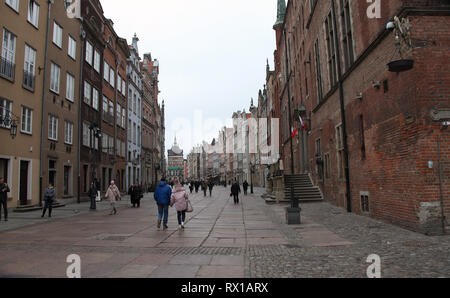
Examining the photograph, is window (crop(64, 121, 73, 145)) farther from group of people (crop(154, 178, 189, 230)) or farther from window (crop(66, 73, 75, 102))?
group of people (crop(154, 178, 189, 230))

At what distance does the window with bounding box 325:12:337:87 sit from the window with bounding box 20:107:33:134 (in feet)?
56.8

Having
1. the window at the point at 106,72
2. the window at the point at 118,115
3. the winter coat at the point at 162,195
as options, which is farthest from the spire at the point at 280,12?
the winter coat at the point at 162,195

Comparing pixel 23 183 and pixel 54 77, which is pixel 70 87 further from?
pixel 23 183

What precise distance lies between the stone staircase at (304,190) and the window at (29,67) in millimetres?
16321

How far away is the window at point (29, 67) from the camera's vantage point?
19.5m

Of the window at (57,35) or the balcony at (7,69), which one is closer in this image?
the balcony at (7,69)

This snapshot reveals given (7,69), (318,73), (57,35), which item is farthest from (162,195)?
(57,35)

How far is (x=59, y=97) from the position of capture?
23.4 metres

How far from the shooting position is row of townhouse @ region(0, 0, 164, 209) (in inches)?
720

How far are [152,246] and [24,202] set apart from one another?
1469 centimetres

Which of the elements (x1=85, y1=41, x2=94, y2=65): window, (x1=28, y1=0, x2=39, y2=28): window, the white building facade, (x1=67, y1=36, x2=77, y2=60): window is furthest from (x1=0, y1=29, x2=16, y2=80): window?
the white building facade

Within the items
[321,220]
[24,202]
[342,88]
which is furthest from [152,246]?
[24,202]

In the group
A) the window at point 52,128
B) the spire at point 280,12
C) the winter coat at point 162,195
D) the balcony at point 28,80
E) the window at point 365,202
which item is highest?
the spire at point 280,12

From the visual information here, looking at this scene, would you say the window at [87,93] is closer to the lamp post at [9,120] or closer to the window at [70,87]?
the window at [70,87]
